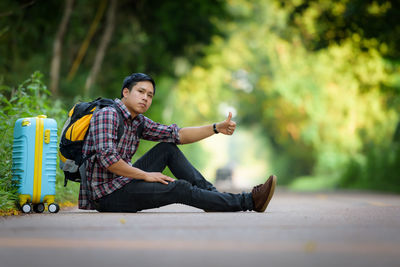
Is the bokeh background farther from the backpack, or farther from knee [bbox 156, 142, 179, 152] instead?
knee [bbox 156, 142, 179, 152]

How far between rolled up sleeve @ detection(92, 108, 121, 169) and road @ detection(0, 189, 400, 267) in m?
0.64

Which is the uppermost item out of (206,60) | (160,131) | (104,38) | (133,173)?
(206,60)

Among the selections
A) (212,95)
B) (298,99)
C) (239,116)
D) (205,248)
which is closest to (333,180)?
(298,99)

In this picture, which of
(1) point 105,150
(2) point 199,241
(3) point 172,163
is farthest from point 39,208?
(2) point 199,241

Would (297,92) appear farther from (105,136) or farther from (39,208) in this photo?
(105,136)

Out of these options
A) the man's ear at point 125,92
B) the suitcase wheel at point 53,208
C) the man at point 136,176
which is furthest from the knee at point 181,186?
the suitcase wheel at point 53,208

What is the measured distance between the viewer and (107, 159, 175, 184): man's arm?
6.54 metres

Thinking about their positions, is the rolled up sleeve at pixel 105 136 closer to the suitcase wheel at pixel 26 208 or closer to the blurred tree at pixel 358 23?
the suitcase wheel at pixel 26 208

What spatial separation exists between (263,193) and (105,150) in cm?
163

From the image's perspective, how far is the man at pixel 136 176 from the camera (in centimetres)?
661

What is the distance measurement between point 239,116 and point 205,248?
38048 mm

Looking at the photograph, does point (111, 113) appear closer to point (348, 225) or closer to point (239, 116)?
point (348, 225)

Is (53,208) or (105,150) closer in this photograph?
(105,150)

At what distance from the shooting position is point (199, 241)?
437 centimetres
